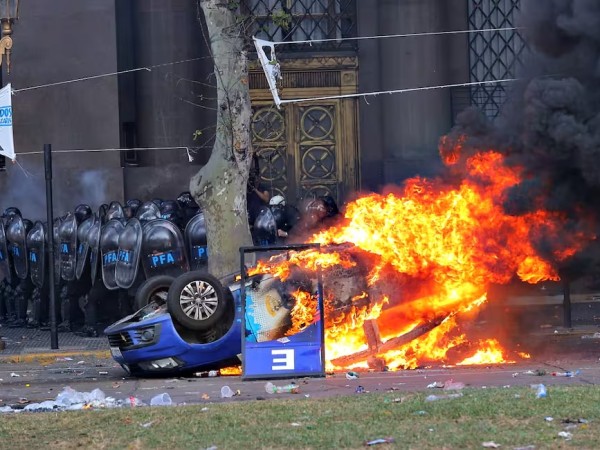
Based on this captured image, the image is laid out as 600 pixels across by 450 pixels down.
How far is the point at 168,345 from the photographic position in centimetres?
1233

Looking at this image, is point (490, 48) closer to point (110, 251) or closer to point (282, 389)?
point (110, 251)

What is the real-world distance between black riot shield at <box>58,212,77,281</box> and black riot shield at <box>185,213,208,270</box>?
65.8 inches

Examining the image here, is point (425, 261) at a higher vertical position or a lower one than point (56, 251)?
higher

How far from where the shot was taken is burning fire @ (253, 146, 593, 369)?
493 inches

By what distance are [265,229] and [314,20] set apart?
21.5 ft

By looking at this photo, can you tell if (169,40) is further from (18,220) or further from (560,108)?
(560,108)

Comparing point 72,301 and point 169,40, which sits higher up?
point 169,40

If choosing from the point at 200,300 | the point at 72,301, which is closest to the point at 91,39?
the point at 72,301

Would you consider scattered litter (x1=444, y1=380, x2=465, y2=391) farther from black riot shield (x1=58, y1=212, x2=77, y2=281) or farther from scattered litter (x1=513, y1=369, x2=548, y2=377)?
black riot shield (x1=58, y1=212, x2=77, y2=281)

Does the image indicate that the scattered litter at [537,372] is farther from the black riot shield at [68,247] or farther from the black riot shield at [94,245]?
the black riot shield at [68,247]

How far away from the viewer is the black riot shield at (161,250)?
51.9 ft

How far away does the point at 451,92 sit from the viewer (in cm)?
2250

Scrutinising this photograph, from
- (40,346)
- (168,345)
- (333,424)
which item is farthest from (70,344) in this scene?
(333,424)

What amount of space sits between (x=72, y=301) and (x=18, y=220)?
70.2 inches
